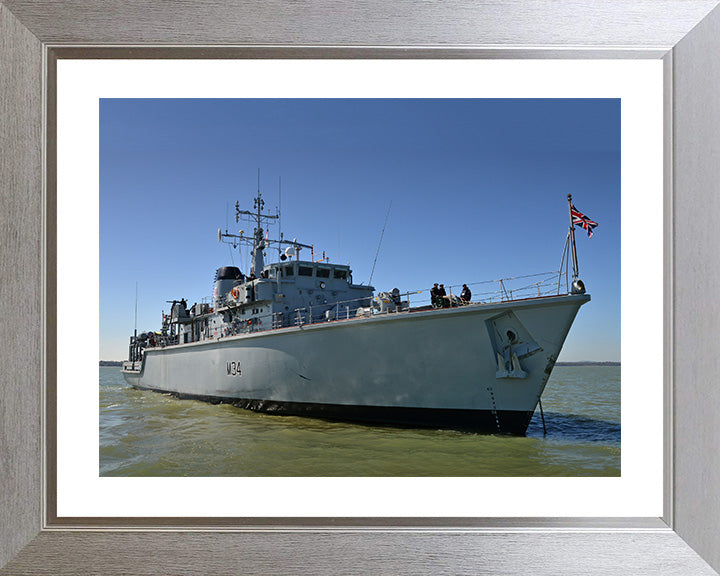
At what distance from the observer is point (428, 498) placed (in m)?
2.34

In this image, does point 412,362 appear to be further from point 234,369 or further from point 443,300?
point 234,369

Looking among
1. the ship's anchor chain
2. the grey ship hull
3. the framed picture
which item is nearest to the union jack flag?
the grey ship hull

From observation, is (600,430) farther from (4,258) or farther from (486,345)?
(4,258)

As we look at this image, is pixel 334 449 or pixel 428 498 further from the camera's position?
pixel 334 449

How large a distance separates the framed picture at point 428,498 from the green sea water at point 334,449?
73.0 inches

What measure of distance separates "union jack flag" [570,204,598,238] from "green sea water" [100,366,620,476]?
2057 millimetres

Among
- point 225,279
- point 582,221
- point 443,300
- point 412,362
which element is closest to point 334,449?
point 412,362

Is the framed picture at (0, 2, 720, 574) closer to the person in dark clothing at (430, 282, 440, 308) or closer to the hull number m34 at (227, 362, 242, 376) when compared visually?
the person in dark clothing at (430, 282, 440, 308)

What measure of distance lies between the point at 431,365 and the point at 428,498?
192 inches

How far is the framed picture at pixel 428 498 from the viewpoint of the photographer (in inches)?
85.3

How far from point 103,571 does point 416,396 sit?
5390mm

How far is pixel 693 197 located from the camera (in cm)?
222

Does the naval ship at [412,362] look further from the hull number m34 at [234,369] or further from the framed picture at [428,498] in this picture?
the framed picture at [428,498]

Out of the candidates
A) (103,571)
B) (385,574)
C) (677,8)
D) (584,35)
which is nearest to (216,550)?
(103,571)
